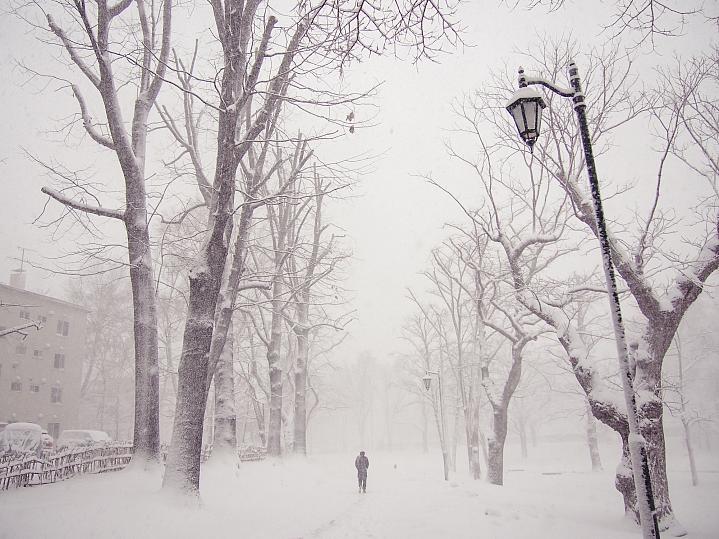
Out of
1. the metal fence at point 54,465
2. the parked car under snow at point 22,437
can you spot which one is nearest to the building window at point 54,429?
the parked car under snow at point 22,437

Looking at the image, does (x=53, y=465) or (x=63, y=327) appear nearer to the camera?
(x=53, y=465)

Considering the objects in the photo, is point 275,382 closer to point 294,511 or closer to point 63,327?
point 294,511

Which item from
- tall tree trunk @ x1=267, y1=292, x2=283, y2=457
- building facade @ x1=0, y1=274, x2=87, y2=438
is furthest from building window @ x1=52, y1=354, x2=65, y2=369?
tall tree trunk @ x1=267, y1=292, x2=283, y2=457

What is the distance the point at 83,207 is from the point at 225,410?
7.16 m

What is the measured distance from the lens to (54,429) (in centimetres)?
3578

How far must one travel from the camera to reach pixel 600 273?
56.6 feet

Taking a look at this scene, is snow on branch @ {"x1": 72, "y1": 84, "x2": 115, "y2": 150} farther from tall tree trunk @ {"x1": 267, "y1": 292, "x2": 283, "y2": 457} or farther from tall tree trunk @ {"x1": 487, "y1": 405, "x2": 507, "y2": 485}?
tall tree trunk @ {"x1": 487, "y1": 405, "x2": 507, "y2": 485}

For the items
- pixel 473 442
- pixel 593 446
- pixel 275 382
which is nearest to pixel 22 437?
pixel 275 382

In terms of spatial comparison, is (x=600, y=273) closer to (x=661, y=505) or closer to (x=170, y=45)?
(x=661, y=505)

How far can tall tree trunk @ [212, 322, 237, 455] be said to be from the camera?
12.5 metres

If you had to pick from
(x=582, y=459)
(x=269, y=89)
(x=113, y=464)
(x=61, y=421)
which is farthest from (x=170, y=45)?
(x=582, y=459)

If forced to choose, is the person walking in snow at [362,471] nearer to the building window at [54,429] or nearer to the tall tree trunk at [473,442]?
the tall tree trunk at [473,442]

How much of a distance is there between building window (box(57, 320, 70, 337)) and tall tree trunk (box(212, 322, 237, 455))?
31.1 meters

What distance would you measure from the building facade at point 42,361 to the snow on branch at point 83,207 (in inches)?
1078
